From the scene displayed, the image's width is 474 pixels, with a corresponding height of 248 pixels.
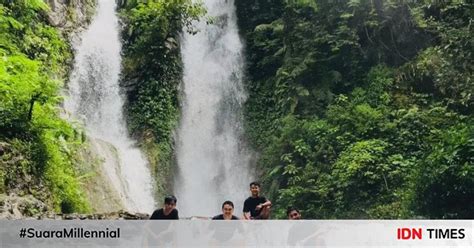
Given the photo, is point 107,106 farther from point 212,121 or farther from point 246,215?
point 246,215

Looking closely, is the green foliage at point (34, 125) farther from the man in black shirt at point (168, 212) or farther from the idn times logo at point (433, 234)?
the idn times logo at point (433, 234)

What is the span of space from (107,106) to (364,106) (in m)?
4.68

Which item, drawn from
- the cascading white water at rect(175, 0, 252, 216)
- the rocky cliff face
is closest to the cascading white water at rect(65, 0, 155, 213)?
the cascading white water at rect(175, 0, 252, 216)

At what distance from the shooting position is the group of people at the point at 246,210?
425 centimetres

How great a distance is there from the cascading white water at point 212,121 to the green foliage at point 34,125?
5.93ft

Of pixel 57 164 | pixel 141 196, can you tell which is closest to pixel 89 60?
pixel 141 196

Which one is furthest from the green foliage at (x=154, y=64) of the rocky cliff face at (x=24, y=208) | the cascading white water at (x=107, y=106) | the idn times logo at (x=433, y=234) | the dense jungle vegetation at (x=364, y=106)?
the idn times logo at (x=433, y=234)

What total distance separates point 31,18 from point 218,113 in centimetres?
380

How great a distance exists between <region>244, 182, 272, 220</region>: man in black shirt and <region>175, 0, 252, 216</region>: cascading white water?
9.72ft

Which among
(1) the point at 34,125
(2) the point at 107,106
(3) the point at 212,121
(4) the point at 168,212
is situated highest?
(2) the point at 107,106

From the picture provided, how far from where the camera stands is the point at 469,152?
599 cm

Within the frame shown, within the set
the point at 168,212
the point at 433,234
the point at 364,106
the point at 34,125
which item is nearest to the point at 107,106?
the point at 34,125

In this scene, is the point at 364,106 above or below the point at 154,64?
below

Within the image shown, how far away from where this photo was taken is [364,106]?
28.4 feet
